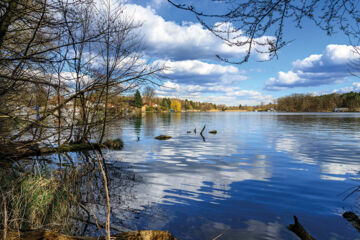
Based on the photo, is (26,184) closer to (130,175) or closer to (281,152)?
(130,175)

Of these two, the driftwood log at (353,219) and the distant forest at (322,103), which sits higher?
the distant forest at (322,103)

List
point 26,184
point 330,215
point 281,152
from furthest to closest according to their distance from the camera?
point 281,152, point 330,215, point 26,184

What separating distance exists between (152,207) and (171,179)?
127 inches

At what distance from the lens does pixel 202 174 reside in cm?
1061

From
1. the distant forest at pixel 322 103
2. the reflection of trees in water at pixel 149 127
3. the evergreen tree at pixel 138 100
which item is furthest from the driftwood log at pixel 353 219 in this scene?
the distant forest at pixel 322 103

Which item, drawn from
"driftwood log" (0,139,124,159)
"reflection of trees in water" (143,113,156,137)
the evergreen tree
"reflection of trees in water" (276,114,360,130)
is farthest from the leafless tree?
"reflection of trees in water" (276,114,360,130)

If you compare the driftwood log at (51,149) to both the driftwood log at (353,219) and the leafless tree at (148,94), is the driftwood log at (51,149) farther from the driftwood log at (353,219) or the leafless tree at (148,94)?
the driftwood log at (353,219)

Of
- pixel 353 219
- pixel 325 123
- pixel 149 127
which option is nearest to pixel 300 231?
pixel 353 219

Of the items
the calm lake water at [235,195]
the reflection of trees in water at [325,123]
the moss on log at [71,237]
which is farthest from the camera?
the reflection of trees in water at [325,123]

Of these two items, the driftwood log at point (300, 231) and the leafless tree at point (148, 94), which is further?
the leafless tree at point (148, 94)

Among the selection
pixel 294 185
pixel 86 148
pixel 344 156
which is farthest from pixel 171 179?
pixel 344 156

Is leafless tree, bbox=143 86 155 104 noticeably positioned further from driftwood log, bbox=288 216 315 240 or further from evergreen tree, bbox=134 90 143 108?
driftwood log, bbox=288 216 315 240

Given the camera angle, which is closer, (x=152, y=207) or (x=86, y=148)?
(x=152, y=207)

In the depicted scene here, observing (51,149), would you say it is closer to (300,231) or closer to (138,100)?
(138,100)
